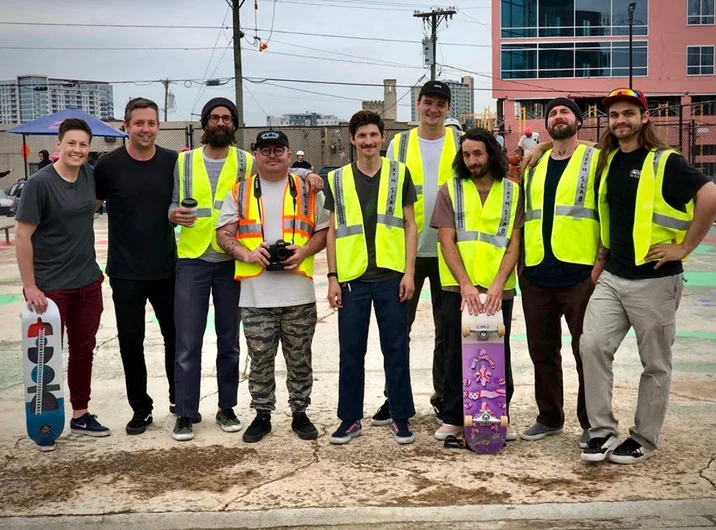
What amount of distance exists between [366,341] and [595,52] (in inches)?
1982

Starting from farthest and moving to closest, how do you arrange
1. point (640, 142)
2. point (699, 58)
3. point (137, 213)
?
1. point (699, 58)
2. point (137, 213)
3. point (640, 142)

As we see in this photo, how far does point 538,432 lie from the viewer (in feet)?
18.5

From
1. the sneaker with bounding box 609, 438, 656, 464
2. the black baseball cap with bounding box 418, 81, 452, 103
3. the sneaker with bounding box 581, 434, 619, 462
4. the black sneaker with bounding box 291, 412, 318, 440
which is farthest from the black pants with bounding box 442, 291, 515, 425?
the black baseball cap with bounding box 418, 81, 452, 103

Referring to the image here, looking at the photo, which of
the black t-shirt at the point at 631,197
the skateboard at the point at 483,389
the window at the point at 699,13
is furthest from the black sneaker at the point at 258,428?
the window at the point at 699,13

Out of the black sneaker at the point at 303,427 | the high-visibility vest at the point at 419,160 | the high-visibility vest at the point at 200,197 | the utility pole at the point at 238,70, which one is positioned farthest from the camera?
the utility pole at the point at 238,70

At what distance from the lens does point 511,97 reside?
171 feet

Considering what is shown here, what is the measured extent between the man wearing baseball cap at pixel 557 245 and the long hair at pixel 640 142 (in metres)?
0.07

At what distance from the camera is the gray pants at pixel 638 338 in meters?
5.08

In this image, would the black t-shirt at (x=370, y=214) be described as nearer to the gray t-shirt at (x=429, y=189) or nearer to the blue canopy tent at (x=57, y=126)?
the gray t-shirt at (x=429, y=189)

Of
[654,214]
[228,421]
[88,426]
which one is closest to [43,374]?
[88,426]

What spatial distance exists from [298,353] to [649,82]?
5186 centimetres

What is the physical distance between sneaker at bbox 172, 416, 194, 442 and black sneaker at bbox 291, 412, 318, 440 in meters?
0.68

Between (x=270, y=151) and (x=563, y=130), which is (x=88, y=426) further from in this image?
(x=563, y=130)

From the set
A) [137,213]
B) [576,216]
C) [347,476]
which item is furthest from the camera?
[137,213]
